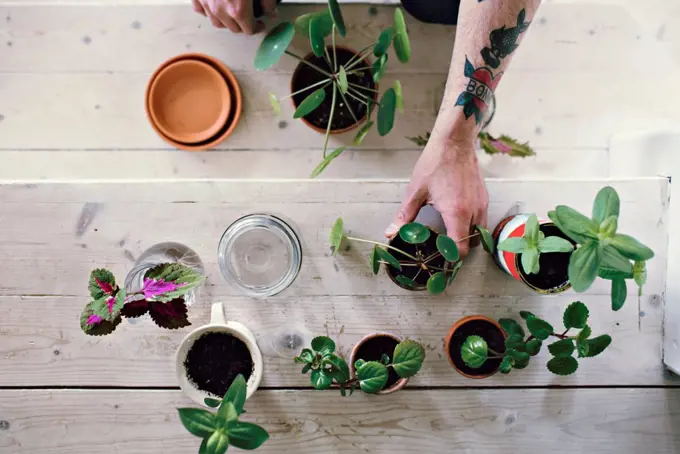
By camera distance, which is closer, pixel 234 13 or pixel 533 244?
pixel 533 244

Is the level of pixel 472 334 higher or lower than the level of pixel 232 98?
lower

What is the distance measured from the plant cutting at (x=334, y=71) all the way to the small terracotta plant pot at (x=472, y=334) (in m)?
0.40

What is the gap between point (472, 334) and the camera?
1.01m

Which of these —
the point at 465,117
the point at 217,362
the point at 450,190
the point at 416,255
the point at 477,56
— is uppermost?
the point at 477,56

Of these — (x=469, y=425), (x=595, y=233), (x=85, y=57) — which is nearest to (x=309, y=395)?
(x=469, y=425)

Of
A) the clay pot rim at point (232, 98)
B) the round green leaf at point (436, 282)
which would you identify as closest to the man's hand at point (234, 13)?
the clay pot rim at point (232, 98)

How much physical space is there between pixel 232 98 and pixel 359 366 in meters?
0.74

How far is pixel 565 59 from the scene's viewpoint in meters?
1.41

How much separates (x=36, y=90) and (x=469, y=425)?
1319 mm

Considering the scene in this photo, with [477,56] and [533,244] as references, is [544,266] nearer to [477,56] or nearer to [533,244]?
[533,244]

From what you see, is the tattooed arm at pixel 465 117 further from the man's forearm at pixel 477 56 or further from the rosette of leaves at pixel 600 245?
the rosette of leaves at pixel 600 245

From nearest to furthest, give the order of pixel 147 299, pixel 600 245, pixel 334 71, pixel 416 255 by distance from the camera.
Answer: pixel 600 245
pixel 147 299
pixel 416 255
pixel 334 71

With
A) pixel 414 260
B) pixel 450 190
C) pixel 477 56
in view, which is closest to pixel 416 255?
pixel 414 260

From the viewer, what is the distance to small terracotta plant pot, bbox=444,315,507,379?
997 millimetres
